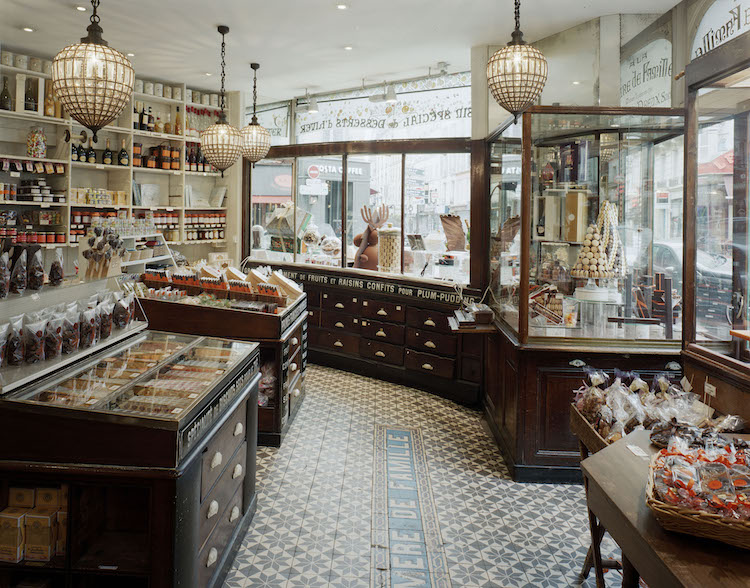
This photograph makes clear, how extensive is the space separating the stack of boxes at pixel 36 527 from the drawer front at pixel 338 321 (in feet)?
15.4

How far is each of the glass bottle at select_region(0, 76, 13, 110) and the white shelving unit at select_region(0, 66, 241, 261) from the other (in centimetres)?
7

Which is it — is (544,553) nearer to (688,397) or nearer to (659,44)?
(688,397)

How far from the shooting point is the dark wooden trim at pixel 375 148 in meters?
6.00

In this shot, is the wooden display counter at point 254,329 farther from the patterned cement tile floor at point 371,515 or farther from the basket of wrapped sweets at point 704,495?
the basket of wrapped sweets at point 704,495

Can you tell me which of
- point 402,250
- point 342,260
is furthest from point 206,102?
point 402,250

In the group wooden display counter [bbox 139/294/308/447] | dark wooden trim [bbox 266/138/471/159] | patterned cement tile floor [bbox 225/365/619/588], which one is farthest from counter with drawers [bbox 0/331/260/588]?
dark wooden trim [bbox 266/138/471/159]

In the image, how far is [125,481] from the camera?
1.97 metres

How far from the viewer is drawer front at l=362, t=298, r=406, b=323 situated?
6.23m

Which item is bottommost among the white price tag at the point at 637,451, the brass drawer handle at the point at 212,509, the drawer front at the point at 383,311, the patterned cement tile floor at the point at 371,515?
the patterned cement tile floor at the point at 371,515

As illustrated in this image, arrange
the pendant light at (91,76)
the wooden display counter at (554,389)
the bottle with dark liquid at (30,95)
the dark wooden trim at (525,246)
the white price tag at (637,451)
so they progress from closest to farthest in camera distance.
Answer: the white price tag at (637,451)
the pendant light at (91,76)
the wooden display counter at (554,389)
the dark wooden trim at (525,246)
the bottle with dark liquid at (30,95)

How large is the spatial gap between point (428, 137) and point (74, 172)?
4444mm

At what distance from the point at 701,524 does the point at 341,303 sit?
555 cm

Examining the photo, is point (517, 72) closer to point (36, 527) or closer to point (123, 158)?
point (36, 527)

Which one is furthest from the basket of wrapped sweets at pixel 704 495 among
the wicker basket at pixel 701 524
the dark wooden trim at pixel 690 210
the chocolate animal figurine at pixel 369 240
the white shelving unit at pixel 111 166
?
the white shelving unit at pixel 111 166
